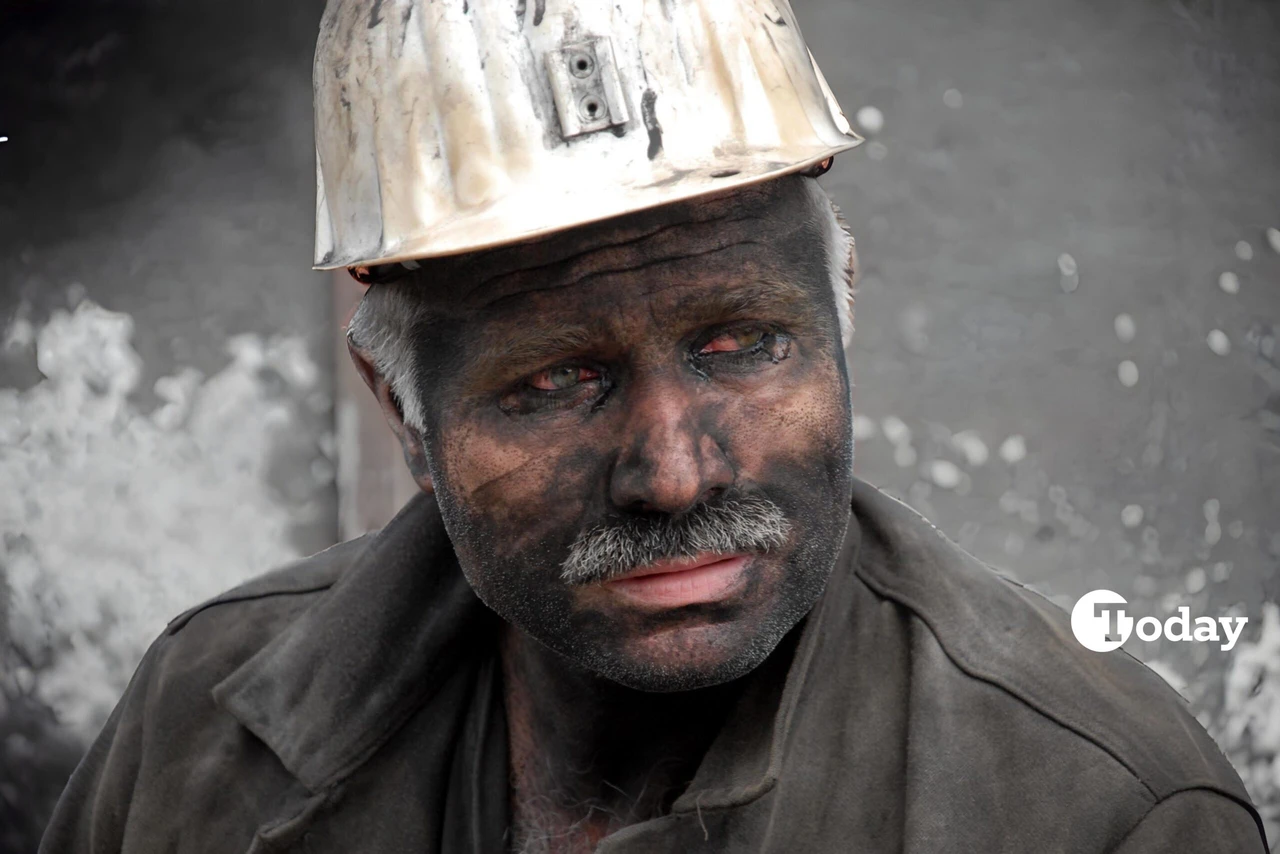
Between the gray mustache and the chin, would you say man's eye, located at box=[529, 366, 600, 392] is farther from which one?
the chin

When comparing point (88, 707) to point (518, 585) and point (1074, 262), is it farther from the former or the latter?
point (1074, 262)

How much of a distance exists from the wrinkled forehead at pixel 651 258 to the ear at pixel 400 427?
0.97ft

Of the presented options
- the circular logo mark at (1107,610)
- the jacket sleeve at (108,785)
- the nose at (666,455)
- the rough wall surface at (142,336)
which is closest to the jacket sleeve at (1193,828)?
the nose at (666,455)

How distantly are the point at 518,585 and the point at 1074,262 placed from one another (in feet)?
6.87

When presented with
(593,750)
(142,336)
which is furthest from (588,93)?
(142,336)

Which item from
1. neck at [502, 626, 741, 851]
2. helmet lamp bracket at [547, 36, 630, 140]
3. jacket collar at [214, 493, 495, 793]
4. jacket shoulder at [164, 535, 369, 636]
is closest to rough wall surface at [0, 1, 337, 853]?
jacket shoulder at [164, 535, 369, 636]

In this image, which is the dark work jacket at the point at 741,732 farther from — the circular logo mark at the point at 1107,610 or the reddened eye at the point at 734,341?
the circular logo mark at the point at 1107,610

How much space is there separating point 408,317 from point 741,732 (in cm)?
75

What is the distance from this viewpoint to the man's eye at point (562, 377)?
189 centimetres

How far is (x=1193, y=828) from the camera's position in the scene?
1.82 metres

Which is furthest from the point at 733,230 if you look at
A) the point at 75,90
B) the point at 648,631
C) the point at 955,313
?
the point at 75,90

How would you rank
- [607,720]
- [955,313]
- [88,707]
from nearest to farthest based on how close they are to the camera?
[607,720]
[955,313]
[88,707]

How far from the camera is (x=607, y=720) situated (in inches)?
86.8

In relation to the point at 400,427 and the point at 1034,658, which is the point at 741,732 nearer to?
the point at 1034,658
